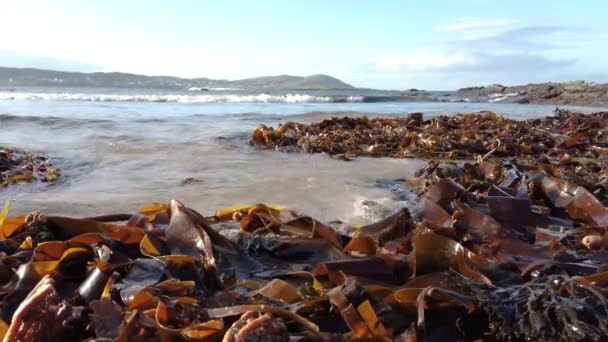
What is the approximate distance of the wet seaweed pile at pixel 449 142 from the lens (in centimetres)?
472

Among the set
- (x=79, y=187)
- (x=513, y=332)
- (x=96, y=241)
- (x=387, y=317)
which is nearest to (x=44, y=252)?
(x=96, y=241)

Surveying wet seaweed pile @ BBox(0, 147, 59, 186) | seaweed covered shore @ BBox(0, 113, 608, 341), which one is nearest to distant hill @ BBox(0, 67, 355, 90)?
wet seaweed pile @ BBox(0, 147, 59, 186)

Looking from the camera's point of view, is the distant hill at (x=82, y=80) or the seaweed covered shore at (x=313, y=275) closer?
the seaweed covered shore at (x=313, y=275)

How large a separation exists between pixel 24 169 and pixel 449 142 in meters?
3.72

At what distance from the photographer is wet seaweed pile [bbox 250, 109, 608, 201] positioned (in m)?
4.72

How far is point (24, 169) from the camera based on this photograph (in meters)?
3.62

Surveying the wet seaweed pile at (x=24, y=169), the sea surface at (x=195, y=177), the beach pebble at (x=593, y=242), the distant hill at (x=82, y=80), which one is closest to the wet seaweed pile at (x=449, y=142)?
the sea surface at (x=195, y=177)

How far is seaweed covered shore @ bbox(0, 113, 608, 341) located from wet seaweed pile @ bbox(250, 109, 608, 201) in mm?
1923

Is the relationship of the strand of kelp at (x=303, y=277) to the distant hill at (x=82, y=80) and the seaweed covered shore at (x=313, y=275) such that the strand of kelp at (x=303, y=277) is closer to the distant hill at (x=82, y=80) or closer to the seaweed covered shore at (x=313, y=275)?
the seaweed covered shore at (x=313, y=275)

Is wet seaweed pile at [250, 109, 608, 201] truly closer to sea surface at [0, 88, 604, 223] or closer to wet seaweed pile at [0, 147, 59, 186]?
sea surface at [0, 88, 604, 223]

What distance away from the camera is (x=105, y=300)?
51.8 inches

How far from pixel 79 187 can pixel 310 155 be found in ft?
7.33

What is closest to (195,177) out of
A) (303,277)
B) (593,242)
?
(303,277)

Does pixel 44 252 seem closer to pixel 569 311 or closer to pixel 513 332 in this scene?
pixel 513 332
